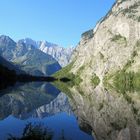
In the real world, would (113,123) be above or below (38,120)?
below

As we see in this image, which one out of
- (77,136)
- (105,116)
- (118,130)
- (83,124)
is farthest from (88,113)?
(77,136)

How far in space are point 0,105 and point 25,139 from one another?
8692cm

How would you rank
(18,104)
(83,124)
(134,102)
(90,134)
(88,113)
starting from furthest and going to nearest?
(18,104), (134,102), (88,113), (83,124), (90,134)

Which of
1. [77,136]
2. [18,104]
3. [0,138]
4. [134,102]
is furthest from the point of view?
[18,104]

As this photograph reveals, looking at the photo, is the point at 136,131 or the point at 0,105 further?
the point at 0,105

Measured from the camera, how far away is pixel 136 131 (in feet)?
221

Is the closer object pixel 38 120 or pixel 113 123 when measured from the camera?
pixel 113 123

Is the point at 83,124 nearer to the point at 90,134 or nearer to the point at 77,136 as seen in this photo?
the point at 90,134

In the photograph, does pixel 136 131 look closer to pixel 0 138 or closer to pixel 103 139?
pixel 103 139

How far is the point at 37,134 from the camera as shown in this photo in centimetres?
3272

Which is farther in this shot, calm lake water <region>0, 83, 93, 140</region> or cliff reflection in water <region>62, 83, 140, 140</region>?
cliff reflection in water <region>62, 83, 140, 140</region>

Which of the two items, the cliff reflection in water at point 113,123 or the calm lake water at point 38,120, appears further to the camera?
the cliff reflection in water at point 113,123

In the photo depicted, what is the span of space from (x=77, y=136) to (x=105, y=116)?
2575 centimetres

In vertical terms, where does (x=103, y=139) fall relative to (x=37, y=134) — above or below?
below
